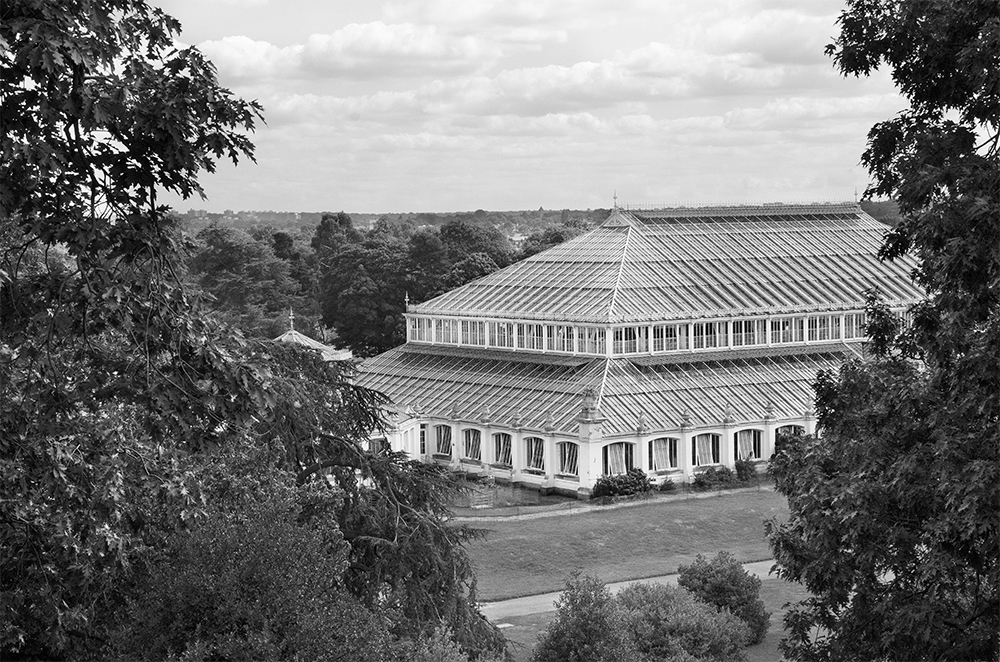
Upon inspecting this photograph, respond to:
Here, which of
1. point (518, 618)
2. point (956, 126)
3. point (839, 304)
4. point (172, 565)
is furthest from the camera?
point (839, 304)

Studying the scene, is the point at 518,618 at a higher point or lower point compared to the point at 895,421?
lower

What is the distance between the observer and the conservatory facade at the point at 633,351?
63875 millimetres

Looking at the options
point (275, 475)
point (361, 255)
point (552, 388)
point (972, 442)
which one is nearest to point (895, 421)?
point (972, 442)

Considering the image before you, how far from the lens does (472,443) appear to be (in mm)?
66688

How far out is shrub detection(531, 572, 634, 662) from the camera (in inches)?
1270

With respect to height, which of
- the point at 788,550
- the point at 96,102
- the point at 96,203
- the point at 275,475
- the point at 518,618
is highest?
the point at 96,102

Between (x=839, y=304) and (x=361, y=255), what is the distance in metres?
41.9

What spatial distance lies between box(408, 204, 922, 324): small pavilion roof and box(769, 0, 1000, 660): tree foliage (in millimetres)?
42636

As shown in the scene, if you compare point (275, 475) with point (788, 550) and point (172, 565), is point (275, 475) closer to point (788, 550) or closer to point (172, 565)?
point (172, 565)

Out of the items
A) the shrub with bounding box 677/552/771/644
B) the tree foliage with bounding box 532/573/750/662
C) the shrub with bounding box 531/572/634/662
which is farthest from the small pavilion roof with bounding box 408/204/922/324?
the shrub with bounding box 531/572/634/662

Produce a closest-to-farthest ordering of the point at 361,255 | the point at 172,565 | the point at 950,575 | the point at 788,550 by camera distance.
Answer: the point at 172,565
the point at 950,575
the point at 788,550
the point at 361,255

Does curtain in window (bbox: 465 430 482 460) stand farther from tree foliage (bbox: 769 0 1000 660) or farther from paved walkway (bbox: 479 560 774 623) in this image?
tree foliage (bbox: 769 0 1000 660)

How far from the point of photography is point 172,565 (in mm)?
20562

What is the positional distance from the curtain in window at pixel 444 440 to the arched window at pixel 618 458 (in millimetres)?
8863
